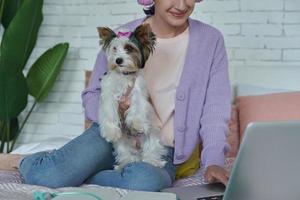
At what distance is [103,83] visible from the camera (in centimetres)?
173

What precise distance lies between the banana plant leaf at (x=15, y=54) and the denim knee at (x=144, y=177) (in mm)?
1205

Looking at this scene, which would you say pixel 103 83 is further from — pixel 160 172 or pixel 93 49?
pixel 93 49

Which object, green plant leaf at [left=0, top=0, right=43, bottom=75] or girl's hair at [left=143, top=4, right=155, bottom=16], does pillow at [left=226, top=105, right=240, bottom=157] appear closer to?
girl's hair at [left=143, top=4, right=155, bottom=16]

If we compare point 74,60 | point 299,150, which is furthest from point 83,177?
point 74,60

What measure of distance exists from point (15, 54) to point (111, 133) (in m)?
1.11

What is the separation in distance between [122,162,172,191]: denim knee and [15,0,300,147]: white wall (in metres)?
1.26

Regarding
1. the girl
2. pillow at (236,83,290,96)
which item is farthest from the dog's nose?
pillow at (236,83,290,96)

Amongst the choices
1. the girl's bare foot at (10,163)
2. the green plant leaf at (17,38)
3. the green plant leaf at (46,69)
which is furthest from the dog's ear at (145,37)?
the green plant leaf at (46,69)

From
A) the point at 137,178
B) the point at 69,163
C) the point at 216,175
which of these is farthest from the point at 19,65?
the point at 216,175

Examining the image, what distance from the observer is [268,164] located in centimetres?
84

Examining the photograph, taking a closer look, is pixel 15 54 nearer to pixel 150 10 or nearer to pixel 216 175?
pixel 150 10

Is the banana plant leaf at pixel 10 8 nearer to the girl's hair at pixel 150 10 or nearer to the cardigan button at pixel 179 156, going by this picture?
the girl's hair at pixel 150 10

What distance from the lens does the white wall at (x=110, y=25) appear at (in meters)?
2.62

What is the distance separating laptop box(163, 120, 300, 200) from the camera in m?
0.81
